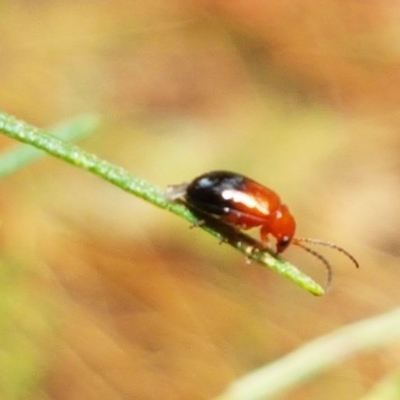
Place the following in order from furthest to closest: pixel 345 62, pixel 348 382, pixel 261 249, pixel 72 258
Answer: pixel 345 62
pixel 72 258
pixel 348 382
pixel 261 249

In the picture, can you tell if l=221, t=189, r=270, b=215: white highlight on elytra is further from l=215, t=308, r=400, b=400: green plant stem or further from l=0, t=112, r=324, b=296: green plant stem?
l=0, t=112, r=324, b=296: green plant stem

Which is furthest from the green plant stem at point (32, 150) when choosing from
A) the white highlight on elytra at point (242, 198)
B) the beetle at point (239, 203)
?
the white highlight on elytra at point (242, 198)

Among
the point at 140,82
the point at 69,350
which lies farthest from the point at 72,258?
the point at 140,82

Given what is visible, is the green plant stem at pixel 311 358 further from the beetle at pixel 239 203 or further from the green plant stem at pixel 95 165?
the green plant stem at pixel 95 165

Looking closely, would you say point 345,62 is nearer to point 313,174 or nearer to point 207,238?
point 313,174

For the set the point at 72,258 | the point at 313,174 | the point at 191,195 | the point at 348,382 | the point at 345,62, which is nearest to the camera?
the point at 191,195

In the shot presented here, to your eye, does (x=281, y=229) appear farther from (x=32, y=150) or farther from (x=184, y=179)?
(x=184, y=179)

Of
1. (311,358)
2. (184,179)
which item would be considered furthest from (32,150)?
(184,179)
